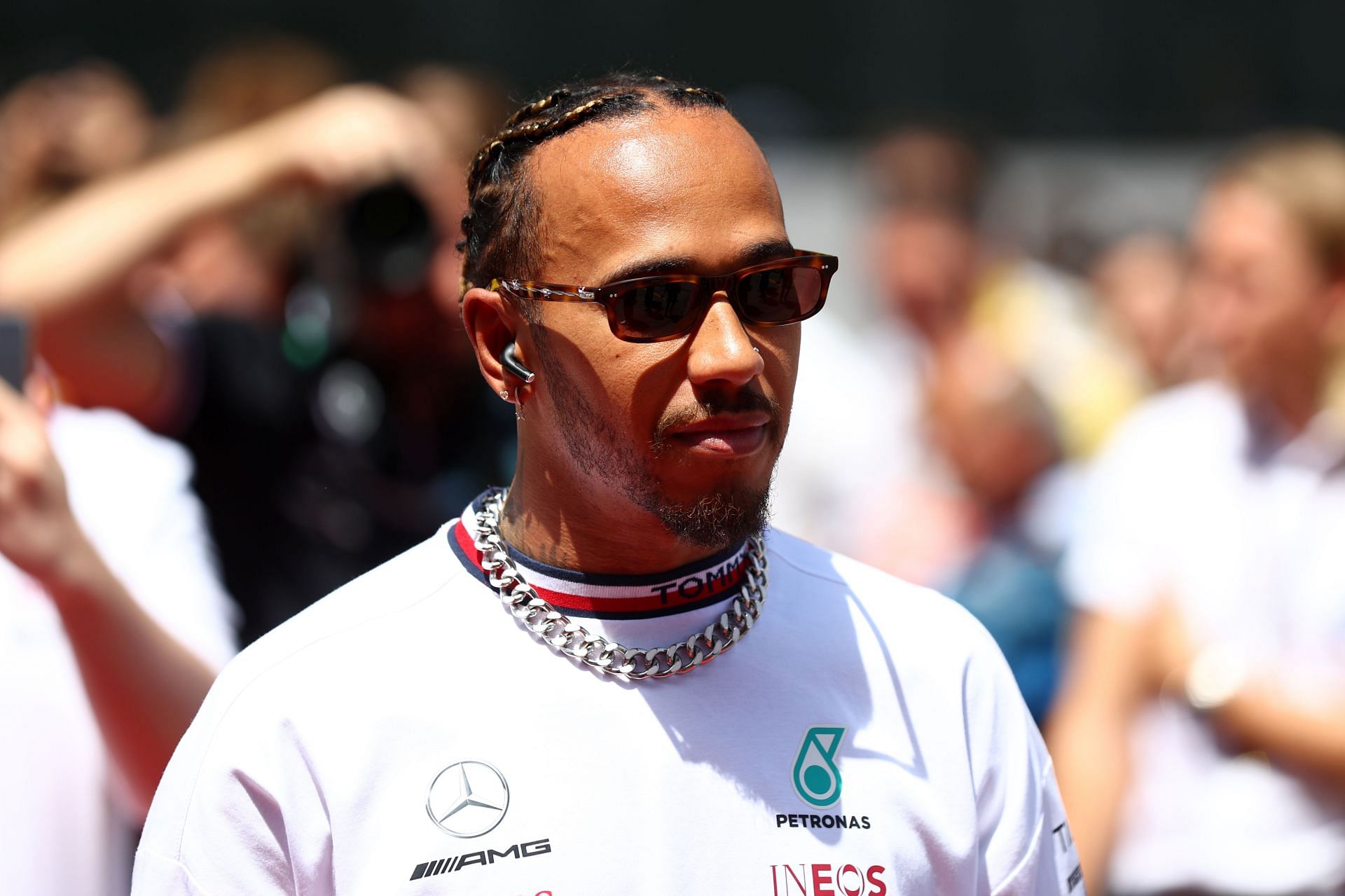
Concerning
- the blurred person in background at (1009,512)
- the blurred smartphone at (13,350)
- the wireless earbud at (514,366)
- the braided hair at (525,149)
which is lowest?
the blurred person in background at (1009,512)

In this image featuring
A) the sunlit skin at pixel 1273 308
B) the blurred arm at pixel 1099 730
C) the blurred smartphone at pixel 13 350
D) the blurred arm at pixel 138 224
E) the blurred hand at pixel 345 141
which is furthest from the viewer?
the sunlit skin at pixel 1273 308

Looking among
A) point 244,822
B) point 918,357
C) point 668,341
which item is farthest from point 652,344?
point 918,357

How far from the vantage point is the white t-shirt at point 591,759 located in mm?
1615

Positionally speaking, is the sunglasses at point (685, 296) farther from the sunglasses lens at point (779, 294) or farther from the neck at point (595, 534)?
the neck at point (595, 534)

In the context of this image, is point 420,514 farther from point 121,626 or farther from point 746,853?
point 746,853

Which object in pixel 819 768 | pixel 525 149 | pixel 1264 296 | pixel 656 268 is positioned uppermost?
pixel 525 149

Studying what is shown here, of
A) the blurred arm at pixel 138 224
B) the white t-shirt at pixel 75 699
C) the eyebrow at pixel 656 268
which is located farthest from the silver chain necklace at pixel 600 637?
the blurred arm at pixel 138 224

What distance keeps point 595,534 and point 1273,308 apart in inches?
97.3

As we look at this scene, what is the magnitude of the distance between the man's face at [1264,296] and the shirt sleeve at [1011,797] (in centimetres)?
205

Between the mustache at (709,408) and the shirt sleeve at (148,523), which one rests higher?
the mustache at (709,408)

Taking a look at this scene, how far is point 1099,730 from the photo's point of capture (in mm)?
3381

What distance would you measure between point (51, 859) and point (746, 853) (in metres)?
1.06

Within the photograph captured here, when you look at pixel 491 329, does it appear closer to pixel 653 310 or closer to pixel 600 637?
pixel 653 310

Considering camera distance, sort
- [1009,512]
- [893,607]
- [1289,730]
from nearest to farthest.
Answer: [893,607] < [1289,730] < [1009,512]
